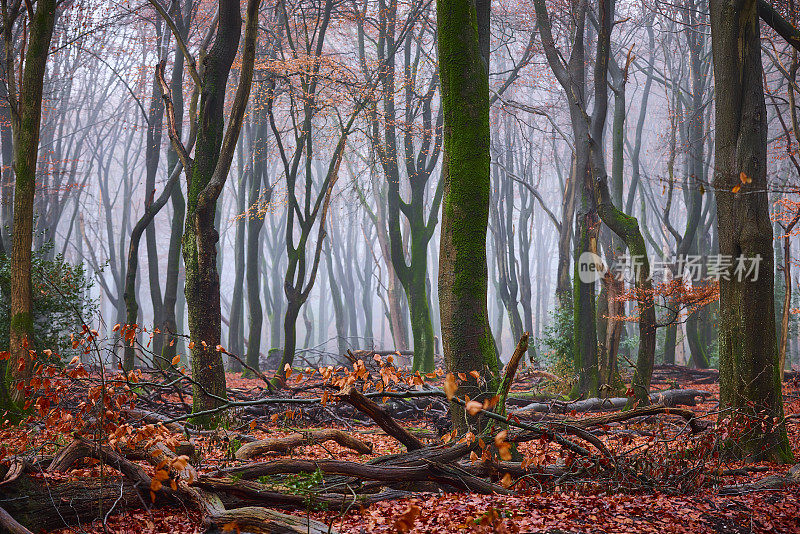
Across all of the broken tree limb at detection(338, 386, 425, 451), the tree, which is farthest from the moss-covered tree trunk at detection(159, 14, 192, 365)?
the broken tree limb at detection(338, 386, 425, 451)

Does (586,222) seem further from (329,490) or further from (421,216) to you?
(329,490)

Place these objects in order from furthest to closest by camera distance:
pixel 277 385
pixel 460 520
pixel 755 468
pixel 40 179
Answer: pixel 40 179 → pixel 277 385 → pixel 755 468 → pixel 460 520

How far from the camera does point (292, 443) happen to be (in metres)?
5.26

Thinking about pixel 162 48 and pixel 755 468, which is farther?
pixel 162 48

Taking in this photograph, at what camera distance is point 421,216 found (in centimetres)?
1462

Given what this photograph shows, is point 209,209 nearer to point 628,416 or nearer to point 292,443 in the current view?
point 292,443

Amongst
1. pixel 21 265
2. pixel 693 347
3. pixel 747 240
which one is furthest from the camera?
pixel 693 347

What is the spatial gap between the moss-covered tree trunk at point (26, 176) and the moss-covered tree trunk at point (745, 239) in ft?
25.9

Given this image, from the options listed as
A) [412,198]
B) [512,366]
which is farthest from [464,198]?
[412,198]

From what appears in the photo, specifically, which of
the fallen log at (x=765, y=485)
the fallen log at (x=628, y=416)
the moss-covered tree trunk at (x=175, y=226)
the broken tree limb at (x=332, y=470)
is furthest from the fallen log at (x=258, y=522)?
the moss-covered tree trunk at (x=175, y=226)

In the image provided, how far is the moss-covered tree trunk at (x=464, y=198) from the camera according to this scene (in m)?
5.07

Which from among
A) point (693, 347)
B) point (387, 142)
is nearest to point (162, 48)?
point (387, 142)

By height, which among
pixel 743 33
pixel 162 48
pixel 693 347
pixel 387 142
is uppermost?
pixel 162 48

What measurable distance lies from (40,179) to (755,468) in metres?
22.2
